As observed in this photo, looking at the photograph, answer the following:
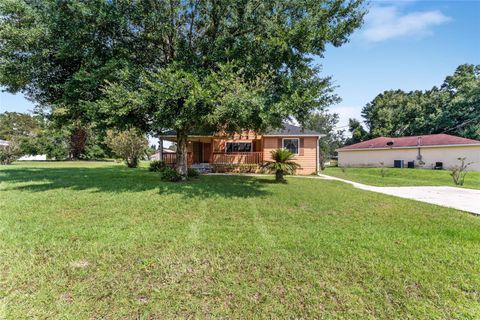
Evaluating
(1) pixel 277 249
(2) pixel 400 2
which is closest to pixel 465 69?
(2) pixel 400 2

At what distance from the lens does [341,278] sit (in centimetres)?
310

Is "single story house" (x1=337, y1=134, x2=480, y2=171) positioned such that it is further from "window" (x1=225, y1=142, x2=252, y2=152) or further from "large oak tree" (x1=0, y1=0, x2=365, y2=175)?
"large oak tree" (x1=0, y1=0, x2=365, y2=175)

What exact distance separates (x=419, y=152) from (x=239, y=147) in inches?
802

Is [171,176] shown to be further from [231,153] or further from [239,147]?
[239,147]

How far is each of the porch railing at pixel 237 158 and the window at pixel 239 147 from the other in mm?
1083

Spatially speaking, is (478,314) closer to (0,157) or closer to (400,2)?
(400,2)

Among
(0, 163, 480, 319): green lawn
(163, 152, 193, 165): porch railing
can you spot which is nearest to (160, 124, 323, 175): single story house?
(163, 152, 193, 165): porch railing

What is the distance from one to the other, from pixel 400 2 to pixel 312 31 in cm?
356

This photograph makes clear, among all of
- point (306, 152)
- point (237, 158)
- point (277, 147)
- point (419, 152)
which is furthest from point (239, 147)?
point (419, 152)

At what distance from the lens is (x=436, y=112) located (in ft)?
111

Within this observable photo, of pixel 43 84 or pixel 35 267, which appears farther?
pixel 43 84

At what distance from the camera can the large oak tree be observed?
26.6ft

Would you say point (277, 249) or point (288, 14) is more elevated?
point (288, 14)

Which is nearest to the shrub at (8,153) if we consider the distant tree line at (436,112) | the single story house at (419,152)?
the single story house at (419,152)
